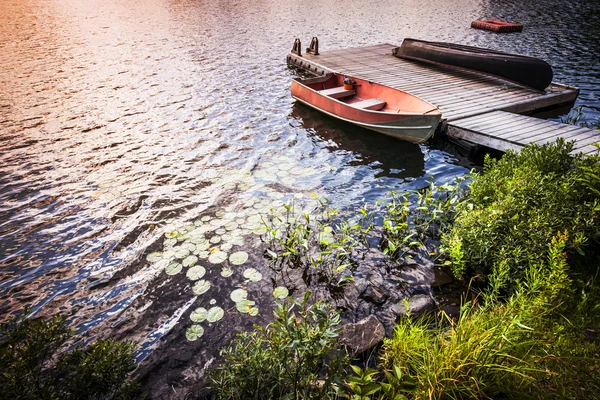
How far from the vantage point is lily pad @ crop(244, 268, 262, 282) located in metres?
5.53

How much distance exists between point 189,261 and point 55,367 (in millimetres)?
2882

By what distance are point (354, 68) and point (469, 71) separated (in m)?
4.76

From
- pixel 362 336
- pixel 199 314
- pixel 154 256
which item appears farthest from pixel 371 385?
pixel 154 256

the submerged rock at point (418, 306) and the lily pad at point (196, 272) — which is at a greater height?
the submerged rock at point (418, 306)

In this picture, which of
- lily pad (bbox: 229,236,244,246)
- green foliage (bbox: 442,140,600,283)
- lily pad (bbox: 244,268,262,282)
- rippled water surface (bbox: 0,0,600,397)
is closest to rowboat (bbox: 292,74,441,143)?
rippled water surface (bbox: 0,0,600,397)

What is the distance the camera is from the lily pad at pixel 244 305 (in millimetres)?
4980

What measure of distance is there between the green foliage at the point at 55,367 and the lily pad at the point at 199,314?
1458 mm

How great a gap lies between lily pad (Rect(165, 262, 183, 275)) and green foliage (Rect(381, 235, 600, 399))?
3581 millimetres

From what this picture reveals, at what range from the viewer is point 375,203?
7.51 meters

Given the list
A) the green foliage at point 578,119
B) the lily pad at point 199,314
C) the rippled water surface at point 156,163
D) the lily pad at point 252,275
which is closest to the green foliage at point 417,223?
the rippled water surface at point 156,163

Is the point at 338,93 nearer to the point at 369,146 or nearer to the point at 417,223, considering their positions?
the point at 369,146

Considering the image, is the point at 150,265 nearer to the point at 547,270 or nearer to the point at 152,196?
the point at 152,196

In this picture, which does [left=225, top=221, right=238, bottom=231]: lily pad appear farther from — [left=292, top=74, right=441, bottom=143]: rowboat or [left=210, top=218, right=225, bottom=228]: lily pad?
[left=292, top=74, right=441, bottom=143]: rowboat

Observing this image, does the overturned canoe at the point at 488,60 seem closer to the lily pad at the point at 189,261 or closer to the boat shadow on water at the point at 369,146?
the boat shadow on water at the point at 369,146
